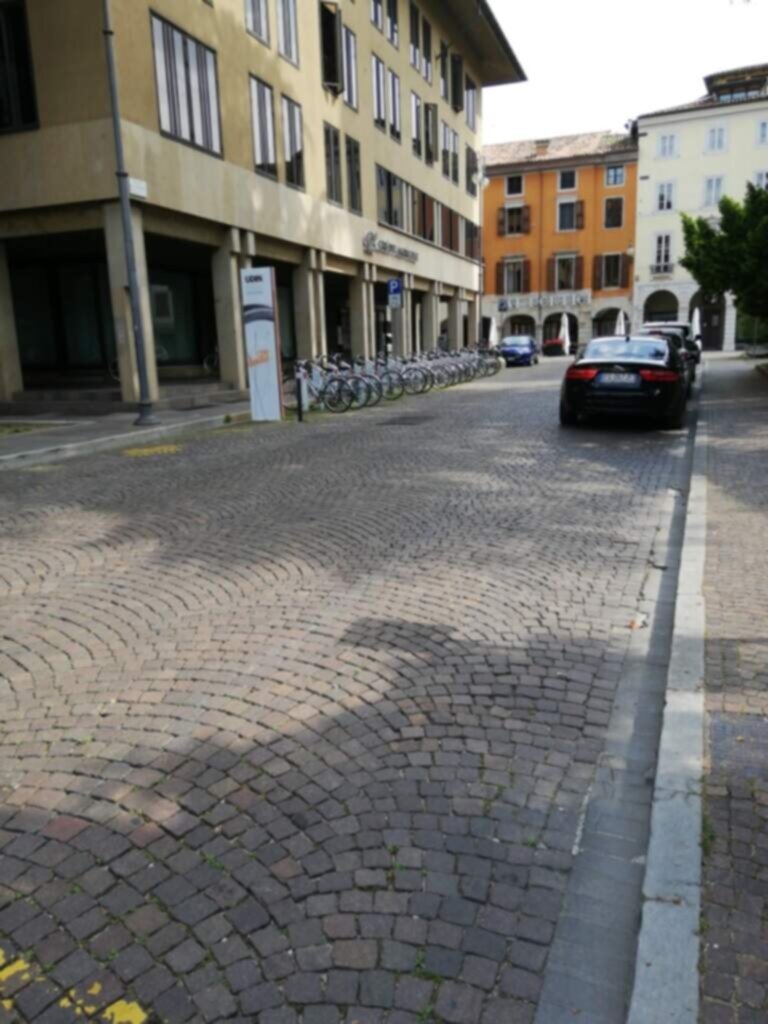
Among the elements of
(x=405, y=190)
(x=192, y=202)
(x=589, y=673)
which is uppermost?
(x=405, y=190)

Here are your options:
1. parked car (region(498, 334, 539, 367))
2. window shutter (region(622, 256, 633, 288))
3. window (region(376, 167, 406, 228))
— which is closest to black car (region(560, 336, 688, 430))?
window (region(376, 167, 406, 228))

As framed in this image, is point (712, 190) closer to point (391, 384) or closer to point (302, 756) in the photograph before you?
point (391, 384)

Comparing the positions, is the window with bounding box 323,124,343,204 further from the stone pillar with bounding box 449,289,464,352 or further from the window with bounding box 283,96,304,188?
the stone pillar with bounding box 449,289,464,352

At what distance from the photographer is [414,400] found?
67.4ft

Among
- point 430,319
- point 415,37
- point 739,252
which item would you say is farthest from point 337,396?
point 415,37

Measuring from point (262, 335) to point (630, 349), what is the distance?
275 inches

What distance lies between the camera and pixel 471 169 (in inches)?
1800

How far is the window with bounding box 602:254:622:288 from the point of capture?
5816 cm

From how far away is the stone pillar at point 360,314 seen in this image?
1194 inches

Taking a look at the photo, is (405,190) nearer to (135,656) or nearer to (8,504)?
(8,504)

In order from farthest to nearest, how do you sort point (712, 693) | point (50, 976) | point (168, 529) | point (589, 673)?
point (168, 529) → point (589, 673) → point (712, 693) → point (50, 976)

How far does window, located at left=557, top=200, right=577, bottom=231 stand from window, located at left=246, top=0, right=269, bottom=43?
40.9m

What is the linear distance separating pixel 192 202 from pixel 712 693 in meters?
18.0

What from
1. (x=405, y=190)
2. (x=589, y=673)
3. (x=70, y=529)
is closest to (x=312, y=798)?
(x=589, y=673)
